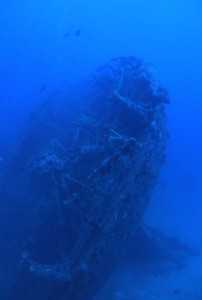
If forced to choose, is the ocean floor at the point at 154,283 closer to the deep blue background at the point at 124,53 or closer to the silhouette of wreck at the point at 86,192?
the silhouette of wreck at the point at 86,192

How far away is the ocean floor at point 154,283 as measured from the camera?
9.80 m

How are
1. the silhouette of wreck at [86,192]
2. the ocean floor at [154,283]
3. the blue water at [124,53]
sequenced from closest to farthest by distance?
the silhouette of wreck at [86,192] < the ocean floor at [154,283] < the blue water at [124,53]

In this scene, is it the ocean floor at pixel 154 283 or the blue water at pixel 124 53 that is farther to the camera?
the blue water at pixel 124 53

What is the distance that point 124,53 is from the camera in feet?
235

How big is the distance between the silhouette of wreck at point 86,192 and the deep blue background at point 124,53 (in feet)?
17.4

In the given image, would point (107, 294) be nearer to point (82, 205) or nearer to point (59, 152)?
point (82, 205)

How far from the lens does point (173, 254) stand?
13.8m

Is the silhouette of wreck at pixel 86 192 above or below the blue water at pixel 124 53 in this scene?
below

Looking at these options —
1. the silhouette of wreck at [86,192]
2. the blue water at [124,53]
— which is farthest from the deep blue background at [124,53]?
the silhouette of wreck at [86,192]

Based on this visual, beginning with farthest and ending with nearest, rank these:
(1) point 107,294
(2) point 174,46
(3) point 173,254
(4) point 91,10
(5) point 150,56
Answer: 1. (4) point 91,10
2. (2) point 174,46
3. (5) point 150,56
4. (3) point 173,254
5. (1) point 107,294

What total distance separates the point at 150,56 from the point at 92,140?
240 feet

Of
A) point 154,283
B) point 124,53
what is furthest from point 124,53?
point 154,283

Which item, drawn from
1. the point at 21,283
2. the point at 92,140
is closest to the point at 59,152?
the point at 92,140

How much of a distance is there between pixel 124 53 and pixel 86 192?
68.2 m
